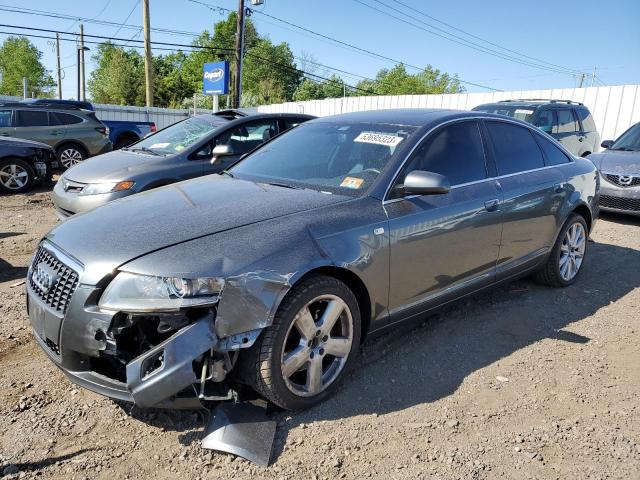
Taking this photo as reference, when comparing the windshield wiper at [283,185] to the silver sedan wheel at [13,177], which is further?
the silver sedan wheel at [13,177]

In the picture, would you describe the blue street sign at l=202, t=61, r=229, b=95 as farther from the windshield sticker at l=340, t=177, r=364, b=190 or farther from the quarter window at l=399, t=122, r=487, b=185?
the windshield sticker at l=340, t=177, r=364, b=190

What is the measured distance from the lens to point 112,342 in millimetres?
2375

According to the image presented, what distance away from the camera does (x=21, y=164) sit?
9516 mm

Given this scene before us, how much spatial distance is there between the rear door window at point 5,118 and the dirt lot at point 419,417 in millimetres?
9568

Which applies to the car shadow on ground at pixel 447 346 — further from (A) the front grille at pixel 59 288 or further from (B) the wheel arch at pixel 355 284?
(A) the front grille at pixel 59 288

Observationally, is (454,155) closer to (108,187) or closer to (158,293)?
(158,293)

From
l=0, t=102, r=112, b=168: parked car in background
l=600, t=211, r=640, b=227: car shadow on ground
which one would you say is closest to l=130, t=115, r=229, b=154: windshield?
l=0, t=102, r=112, b=168: parked car in background

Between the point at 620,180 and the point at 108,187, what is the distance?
24.8 feet

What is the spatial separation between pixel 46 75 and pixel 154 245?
236 feet

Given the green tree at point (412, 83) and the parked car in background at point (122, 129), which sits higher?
the green tree at point (412, 83)

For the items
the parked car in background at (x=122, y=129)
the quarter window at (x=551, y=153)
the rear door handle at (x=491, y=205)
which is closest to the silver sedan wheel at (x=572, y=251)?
the quarter window at (x=551, y=153)

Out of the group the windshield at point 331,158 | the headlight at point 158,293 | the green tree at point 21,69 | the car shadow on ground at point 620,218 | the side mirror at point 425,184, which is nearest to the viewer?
the headlight at point 158,293

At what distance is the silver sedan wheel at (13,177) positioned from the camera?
9336 mm

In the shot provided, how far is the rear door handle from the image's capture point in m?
3.74
